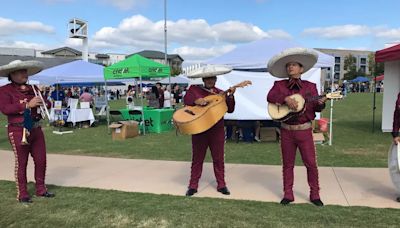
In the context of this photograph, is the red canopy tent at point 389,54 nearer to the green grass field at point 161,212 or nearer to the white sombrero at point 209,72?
the white sombrero at point 209,72

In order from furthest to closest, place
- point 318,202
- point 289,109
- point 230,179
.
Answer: point 230,179 → point 318,202 → point 289,109

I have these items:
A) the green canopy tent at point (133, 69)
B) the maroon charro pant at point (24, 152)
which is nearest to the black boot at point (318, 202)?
the maroon charro pant at point (24, 152)

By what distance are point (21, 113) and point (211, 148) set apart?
267cm

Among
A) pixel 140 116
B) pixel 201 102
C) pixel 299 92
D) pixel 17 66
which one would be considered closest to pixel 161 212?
pixel 201 102

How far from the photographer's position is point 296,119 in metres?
5.26

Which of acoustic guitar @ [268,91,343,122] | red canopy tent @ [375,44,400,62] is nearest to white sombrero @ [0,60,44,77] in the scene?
acoustic guitar @ [268,91,343,122]

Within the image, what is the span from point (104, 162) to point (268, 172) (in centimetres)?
358

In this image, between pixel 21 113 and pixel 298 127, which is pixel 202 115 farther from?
pixel 21 113

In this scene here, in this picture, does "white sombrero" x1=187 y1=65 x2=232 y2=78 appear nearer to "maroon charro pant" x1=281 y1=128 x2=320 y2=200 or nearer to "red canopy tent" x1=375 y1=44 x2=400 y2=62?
"maroon charro pant" x1=281 y1=128 x2=320 y2=200

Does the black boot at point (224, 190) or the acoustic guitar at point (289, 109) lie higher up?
the acoustic guitar at point (289, 109)

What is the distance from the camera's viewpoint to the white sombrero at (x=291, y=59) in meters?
5.27

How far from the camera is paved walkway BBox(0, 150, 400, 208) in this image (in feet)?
19.3

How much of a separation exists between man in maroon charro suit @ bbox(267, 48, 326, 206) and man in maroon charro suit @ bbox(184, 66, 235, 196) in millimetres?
779

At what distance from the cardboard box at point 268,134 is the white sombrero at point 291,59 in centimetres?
615
